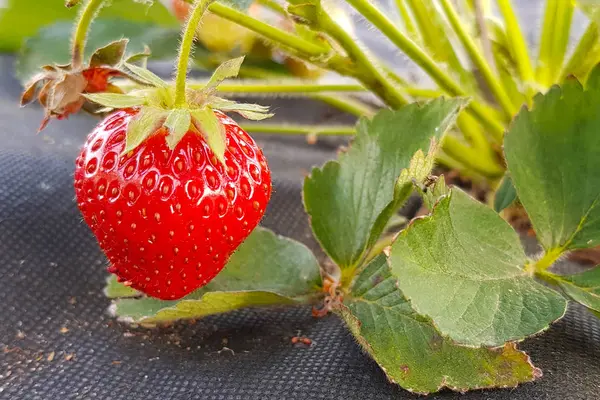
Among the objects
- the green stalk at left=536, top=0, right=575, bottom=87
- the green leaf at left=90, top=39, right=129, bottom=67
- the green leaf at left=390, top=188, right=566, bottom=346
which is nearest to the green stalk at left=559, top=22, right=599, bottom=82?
the green stalk at left=536, top=0, right=575, bottom=87

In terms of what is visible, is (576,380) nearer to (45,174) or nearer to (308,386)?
(308,386)

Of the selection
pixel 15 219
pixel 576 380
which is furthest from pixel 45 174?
pixel 576 380

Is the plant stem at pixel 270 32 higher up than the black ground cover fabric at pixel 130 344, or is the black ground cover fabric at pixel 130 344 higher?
the plant stem at pixel 270 32

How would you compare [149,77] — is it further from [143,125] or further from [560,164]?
[560,164]

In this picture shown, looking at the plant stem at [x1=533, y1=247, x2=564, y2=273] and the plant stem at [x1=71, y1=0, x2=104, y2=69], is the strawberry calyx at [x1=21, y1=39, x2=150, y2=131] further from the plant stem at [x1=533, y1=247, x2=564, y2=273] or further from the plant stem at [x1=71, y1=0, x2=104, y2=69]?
the plant stem at [x1=533, y1=247, x2=564, y2=273]

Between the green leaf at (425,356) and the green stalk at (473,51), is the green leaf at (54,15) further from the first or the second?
the green leaf at (425,356)

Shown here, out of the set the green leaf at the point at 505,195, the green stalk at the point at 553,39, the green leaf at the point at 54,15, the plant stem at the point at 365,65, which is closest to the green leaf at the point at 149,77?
the plant stem at the point at 365,65
